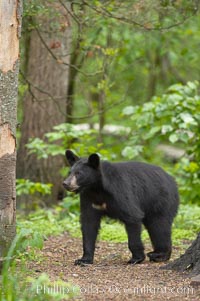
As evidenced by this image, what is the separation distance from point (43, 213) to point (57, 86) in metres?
2.39

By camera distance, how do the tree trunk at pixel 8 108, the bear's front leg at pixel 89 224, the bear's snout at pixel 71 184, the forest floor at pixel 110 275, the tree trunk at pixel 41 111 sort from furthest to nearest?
1. the tree trunk at pixel 41 111
2. the bear's front leg at pixel 89 224
3. the bear's snout at pixel 71 184
4. the tree trunk at pixel 8 108
5. the forest floor at pixel 110 275

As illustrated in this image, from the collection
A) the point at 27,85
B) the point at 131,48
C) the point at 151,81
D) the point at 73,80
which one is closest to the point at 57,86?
Result: the point at 73,80

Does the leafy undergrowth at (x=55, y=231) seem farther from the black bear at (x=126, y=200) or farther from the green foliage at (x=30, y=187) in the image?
the black bear at (x=126, y=200)

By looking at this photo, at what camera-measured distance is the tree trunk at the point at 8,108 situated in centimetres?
640

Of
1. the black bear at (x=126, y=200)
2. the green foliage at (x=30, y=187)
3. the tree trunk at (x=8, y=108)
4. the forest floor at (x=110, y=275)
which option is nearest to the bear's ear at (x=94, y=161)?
the black bear at (x=126, y=200)

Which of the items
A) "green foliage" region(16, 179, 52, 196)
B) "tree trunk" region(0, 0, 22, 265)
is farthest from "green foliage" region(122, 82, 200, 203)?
"tree trunk" region(0, 0, 22, 265)

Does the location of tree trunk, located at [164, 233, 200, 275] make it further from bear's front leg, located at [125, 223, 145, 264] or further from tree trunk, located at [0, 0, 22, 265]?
tree trunk, located at [0, 0, 22, 265]

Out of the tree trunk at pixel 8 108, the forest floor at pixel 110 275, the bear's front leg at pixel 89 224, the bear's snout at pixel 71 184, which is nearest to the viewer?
the forest floor at pixel 110 275

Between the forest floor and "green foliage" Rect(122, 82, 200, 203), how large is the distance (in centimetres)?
226

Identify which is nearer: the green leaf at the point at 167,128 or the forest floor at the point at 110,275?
the forest floor at the point at 110,275

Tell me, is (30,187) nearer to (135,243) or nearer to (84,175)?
(84,175)

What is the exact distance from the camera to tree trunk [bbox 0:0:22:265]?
21.0 feet

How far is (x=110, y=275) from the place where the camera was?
666 cm

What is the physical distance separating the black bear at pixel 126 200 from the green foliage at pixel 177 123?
239 cm
